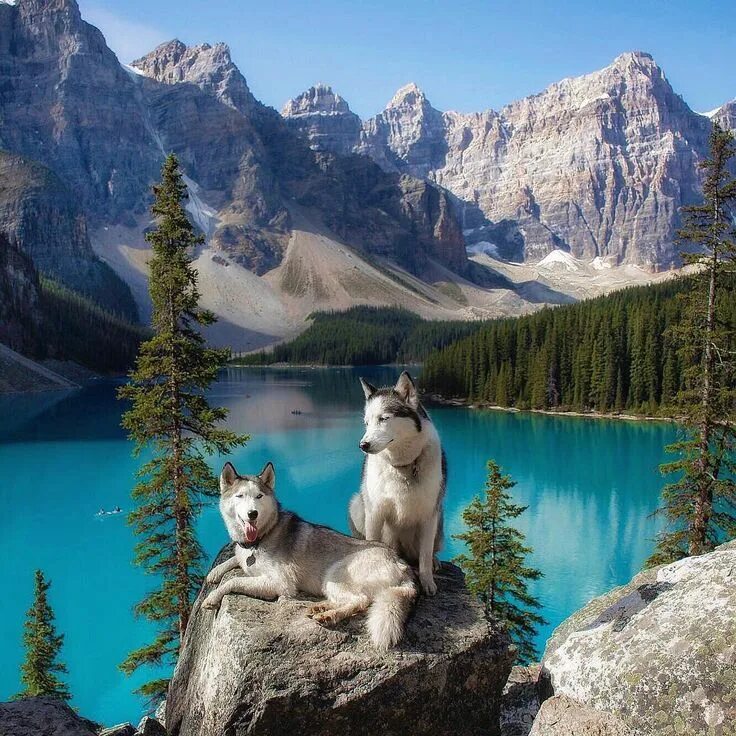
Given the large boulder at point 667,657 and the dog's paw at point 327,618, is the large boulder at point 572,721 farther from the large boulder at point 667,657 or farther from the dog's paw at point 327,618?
the dog's paw at point 327,618

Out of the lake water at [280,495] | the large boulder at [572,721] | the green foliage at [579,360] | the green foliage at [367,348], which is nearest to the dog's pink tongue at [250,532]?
the large boulder at [572,721]

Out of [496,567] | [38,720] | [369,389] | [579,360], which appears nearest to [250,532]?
[369,389]

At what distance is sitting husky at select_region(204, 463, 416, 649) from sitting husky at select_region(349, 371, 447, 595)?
378mm

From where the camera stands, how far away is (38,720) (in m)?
6.65

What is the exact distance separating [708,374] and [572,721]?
15426 millimetres

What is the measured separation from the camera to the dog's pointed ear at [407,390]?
655cm

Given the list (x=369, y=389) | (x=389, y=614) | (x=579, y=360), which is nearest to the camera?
(x=389, y=614)

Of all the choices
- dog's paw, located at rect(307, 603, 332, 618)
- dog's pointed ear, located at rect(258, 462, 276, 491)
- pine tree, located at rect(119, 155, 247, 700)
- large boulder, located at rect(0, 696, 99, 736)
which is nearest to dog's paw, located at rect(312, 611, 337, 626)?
dog's paw, located at rect(307, 603, 332, 618)

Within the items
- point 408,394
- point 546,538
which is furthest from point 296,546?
point 546,538

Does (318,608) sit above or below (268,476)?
below

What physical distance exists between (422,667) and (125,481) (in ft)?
154

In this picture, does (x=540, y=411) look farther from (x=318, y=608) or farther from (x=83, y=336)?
(x=83, y=336)

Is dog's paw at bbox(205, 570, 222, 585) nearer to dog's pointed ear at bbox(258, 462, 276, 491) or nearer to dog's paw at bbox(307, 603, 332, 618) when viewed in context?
dog's pointed ear at bbox(258, 462, 276, 491)

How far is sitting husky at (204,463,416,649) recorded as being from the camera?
6.23 meters
